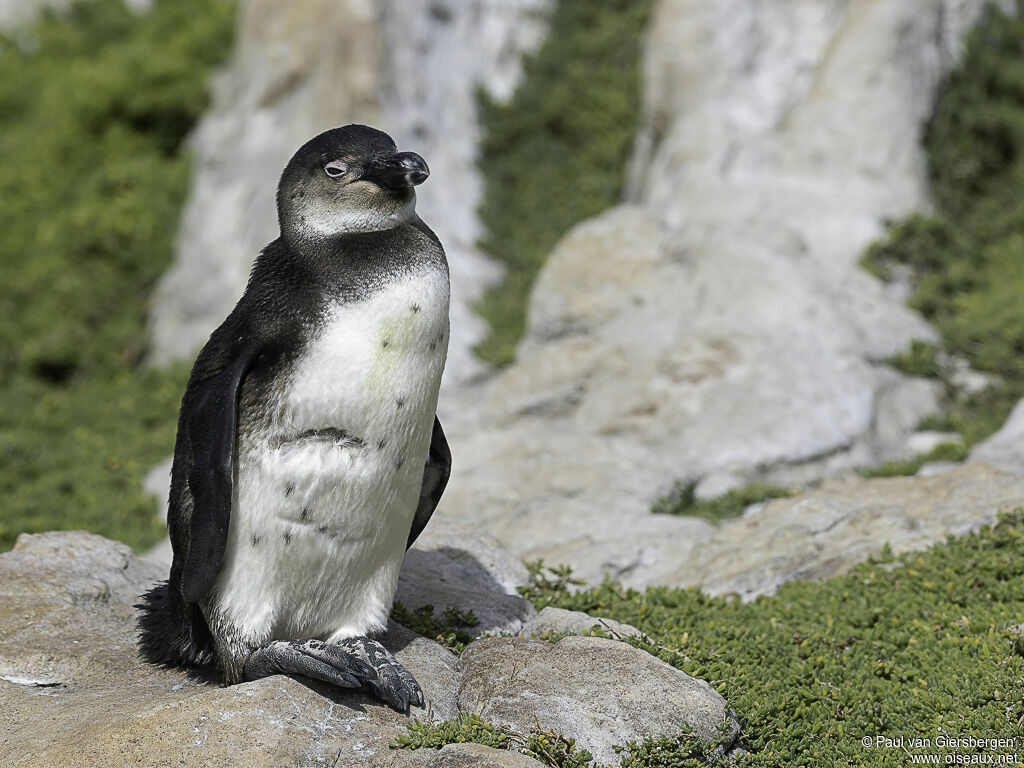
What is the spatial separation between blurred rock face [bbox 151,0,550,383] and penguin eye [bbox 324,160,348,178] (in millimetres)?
7006

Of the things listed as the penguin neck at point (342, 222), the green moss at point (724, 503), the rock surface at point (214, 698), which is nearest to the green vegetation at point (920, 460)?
the green moss at point (724, 503)

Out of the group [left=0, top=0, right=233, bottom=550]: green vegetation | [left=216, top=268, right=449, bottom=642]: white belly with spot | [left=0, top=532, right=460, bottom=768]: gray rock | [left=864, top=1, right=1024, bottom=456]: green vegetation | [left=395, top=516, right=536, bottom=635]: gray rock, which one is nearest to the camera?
[left=0, top=532, right=460, bottom=768]: gray rock

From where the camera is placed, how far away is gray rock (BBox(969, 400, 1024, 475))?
7.43 m

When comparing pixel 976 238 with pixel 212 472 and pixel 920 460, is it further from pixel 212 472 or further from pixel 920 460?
pixel 212 472

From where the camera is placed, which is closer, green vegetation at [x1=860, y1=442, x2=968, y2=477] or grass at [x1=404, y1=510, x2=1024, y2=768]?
grass at [x1=404, y1=510, x2=1024, y2=768]

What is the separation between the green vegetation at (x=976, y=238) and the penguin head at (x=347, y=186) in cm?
562

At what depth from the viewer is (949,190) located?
1180 cm

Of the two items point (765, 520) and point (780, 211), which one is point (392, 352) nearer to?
point (765, 520)

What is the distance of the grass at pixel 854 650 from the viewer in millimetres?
4793

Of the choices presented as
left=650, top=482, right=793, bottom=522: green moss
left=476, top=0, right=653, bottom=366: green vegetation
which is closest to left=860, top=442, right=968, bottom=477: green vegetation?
left=650, top=482, right=793, bottom=522: green moss

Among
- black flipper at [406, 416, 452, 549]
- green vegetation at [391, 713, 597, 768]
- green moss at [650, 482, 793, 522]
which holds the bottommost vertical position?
green moss at [650, 482, 793, 522]

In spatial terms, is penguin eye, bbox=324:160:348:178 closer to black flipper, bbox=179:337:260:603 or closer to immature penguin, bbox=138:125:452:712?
immature penguin, bbox=138:125:452:712

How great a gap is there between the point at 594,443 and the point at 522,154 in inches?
222

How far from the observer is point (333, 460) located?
437 centimetres
